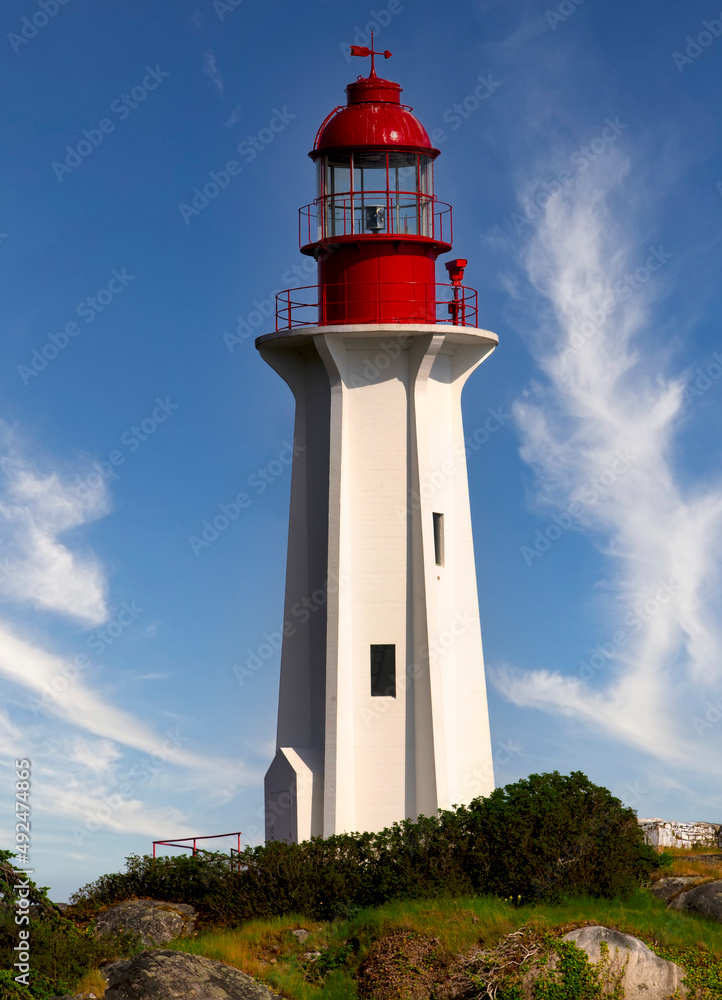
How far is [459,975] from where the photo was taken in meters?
22.7

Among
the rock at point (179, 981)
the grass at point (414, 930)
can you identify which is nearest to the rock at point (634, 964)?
the grass at point (414, 930)

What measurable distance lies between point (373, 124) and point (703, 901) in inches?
599

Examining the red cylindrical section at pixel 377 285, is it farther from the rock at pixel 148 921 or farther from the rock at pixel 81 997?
the rock at pixel 81 997

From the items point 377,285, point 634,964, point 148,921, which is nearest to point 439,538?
point 377,285

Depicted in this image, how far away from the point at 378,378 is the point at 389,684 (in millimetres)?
5627

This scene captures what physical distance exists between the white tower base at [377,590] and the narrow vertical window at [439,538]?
0.9 inches

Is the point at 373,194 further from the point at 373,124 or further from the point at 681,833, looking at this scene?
the point at 681,833

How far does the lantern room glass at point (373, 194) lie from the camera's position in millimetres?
30219

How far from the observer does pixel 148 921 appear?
2600 cm

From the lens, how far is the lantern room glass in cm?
3022

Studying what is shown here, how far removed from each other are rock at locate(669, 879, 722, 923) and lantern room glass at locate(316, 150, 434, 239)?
1293cm

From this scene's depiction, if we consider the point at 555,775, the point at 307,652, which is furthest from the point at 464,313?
the point at 555,775

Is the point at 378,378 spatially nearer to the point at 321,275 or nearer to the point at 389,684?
the point at 321,275

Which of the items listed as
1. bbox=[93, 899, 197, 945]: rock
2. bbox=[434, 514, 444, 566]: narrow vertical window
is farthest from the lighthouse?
bbox=[93, 899, 197, 945]: rock
